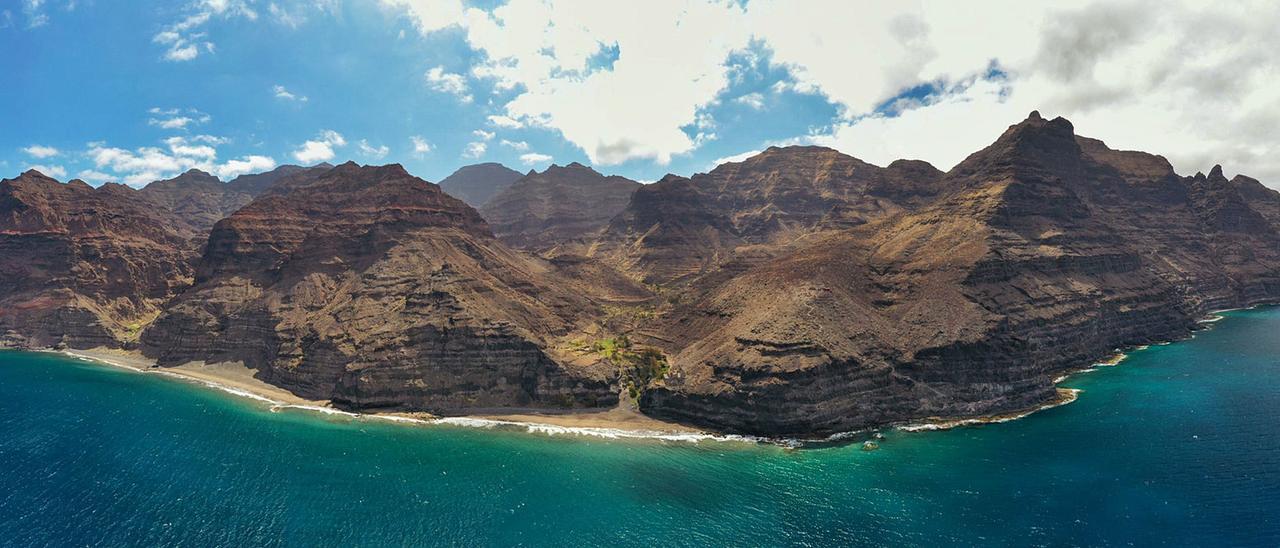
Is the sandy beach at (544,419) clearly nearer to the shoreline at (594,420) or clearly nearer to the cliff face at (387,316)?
the shoreline at (594,420)

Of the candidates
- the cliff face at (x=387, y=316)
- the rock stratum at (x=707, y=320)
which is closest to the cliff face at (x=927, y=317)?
the rock stratum at (x=707, y=320)

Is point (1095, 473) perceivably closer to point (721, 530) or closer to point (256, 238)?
point (721, 530)

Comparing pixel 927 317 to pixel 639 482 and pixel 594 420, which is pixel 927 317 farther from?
pixel 639 482

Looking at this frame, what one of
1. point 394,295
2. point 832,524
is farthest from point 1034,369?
point 394,295

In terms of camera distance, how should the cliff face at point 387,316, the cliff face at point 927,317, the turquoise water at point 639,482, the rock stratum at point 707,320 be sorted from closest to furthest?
the turquoise water at point 639,482 < the cliff face at point 927,317 < the rock stratum at point 707,320 < the cliff face at point 387,316

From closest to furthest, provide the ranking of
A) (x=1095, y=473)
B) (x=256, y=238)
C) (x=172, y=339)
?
(x=1095, y=473)
(x=172, y=339)
(x=256, y=238)
